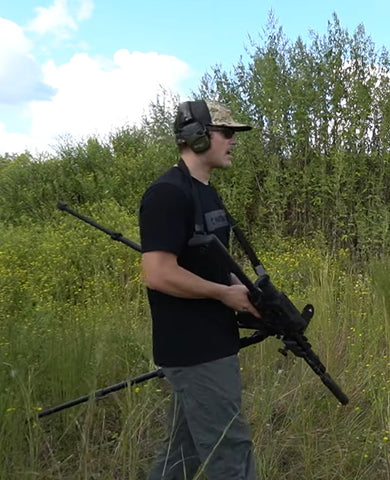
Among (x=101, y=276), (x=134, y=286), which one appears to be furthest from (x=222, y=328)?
(x=101, y=276)

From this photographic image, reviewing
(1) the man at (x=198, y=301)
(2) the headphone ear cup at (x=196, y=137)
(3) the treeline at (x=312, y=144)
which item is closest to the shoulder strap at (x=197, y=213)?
(1) the man at (x=198, y=301)

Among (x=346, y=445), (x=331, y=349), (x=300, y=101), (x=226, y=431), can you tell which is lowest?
(x=346, y=445)

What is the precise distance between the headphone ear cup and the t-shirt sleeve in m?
0.21

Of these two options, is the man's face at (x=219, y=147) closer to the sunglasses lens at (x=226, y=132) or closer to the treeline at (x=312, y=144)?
the sunglasses lens at (x=226, y=132)

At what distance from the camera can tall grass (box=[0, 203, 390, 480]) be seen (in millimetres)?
2576

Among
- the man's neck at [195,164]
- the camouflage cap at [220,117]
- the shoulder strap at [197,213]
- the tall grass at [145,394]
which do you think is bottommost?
the tall grass at [145,394]

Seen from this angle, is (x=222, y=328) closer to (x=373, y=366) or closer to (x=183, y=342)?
(x=183, y=342)

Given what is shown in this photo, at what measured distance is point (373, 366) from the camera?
3.59m

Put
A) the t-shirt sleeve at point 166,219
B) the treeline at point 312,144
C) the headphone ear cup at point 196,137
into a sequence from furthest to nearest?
the treeline at point 312,144, the headphone ear cup at point 196,137, the t-shirt sleeve at point 166,219

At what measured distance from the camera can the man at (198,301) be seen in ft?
6.64

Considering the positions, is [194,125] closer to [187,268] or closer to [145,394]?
[187,268]

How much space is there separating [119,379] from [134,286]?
7.37 feet

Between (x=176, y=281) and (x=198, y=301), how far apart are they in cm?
14

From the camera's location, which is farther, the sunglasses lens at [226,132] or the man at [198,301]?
the sunglasses lens at [226,132]
